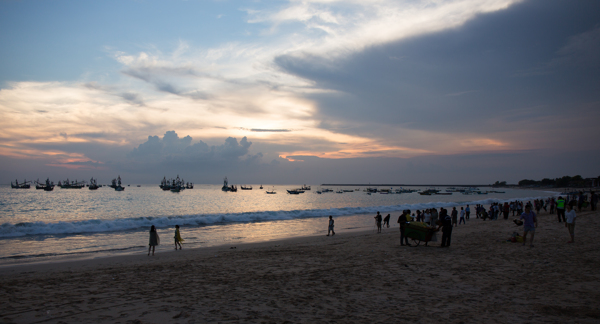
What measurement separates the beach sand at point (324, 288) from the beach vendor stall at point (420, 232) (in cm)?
137

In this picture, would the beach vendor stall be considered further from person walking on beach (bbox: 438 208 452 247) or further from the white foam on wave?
the white foam on wave

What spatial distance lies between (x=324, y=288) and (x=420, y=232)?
8.48 m

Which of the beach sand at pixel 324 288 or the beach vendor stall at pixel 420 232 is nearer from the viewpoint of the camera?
the beach sand at pixel 324 288

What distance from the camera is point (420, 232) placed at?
594 inches

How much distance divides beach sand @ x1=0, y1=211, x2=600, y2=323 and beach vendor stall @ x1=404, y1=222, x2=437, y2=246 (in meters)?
1.37

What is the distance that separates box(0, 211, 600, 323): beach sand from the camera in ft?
21.2

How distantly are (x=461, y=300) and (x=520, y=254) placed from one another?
7199mm

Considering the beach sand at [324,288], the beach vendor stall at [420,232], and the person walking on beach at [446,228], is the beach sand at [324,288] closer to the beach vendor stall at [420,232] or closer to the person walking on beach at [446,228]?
the person walking on beach at [446,228]

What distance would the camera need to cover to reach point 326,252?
47.8 feet

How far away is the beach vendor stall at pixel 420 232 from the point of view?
14.9m

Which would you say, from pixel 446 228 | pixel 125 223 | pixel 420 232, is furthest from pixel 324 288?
pixel 125 223

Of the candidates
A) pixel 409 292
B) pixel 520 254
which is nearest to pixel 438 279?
pixel 409 292

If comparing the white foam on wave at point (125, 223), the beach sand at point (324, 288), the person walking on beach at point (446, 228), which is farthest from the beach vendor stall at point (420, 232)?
the white foam on wave at point (125, 223)

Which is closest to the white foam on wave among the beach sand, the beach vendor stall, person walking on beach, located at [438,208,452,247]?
the beach sand
